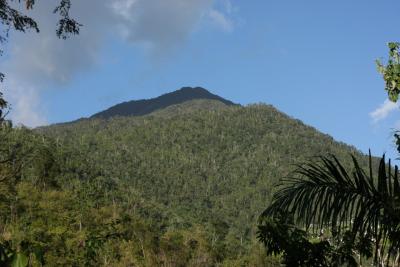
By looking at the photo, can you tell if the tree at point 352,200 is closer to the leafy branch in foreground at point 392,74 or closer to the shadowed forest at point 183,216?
the shadowed forest at point 183,216

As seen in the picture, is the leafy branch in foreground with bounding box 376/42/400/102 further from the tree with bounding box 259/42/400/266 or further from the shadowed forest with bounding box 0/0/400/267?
the tree with bounding box 259/42/400/266

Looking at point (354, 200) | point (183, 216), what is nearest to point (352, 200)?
point (354, 200)

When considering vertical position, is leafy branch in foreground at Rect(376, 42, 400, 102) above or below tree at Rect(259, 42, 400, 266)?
above

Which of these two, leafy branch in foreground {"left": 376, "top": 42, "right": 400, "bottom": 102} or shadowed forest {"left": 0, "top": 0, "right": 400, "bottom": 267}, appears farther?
leafy branch in foreground {"left": 376, "top": 42, "right": 400, "bottom": 102}

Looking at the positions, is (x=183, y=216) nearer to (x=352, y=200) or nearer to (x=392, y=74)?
(x=392, y=74)

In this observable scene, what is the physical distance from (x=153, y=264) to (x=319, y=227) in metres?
55.1

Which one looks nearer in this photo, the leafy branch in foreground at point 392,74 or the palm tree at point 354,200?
the palm tree at point 354,200

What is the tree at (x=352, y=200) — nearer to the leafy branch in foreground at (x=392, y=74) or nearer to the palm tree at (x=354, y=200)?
the palm tree at (x=354, y=200)

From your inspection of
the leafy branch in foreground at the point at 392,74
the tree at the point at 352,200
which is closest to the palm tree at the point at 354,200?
the tree at the point at 352,200

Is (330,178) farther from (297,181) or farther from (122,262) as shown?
(122,262)

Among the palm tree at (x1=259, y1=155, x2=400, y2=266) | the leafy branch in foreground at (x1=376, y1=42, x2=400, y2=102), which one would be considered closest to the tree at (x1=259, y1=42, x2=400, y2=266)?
the palm tree at (x1=259, y1=155, x2=400, y2=266)

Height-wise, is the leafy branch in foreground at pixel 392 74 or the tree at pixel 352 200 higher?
the leafy branch in foreground at pixel 392 74

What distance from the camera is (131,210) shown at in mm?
107750

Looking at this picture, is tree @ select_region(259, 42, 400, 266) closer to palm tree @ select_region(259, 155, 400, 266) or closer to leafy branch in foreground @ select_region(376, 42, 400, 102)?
palm tree @ select_region(259, 155, 400, 266)
